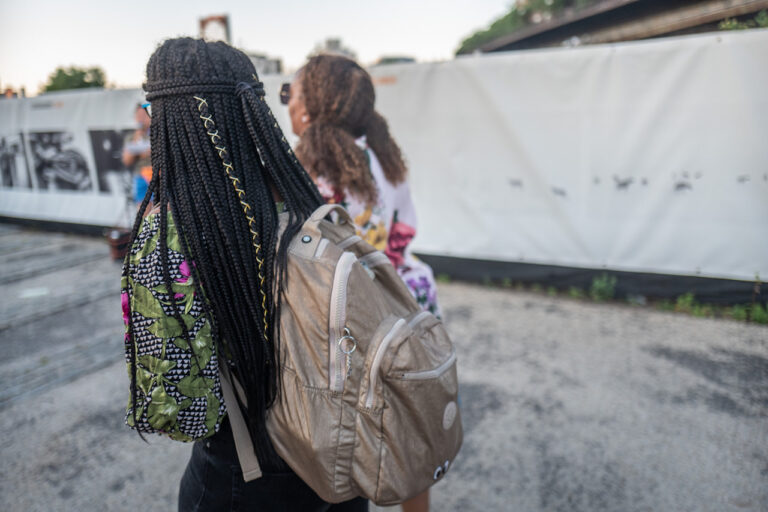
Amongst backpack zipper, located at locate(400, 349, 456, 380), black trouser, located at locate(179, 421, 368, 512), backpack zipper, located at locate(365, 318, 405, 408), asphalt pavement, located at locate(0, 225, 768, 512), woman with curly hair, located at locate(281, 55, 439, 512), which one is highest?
woman with curly hair, located at locate(281, 55, 439, 512)

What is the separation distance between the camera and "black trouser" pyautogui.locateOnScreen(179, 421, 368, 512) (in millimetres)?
1229

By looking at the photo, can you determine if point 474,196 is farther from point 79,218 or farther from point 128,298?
point 79,218

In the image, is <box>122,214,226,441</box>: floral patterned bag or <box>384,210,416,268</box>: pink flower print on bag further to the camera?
<box>384,210,416,268</box>: pink flower print on bag

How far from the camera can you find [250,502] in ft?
4.04

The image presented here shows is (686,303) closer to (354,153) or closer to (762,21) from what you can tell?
(762,21)

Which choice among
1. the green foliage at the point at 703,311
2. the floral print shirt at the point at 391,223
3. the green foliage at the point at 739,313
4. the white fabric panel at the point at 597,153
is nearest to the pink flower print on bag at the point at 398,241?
the floral print shirt at the point at 391,223

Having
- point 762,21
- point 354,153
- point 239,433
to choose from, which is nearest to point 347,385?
point 239,433

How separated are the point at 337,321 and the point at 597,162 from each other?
13.4ft

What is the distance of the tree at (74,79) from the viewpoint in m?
21.5

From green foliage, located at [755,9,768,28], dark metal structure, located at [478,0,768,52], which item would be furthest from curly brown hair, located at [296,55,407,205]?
dark metal structure, located at [478,0,768,52]

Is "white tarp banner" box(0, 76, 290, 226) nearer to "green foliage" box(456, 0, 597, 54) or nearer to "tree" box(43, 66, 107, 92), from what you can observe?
"tree" box(43, 66, 107, 92)

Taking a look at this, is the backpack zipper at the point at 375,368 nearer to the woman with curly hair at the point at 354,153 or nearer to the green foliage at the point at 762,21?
the woman with curly hair at the point at 354,153

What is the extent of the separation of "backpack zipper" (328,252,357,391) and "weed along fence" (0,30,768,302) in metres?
4.03

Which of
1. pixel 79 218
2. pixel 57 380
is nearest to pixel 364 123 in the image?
pixel 57 380
